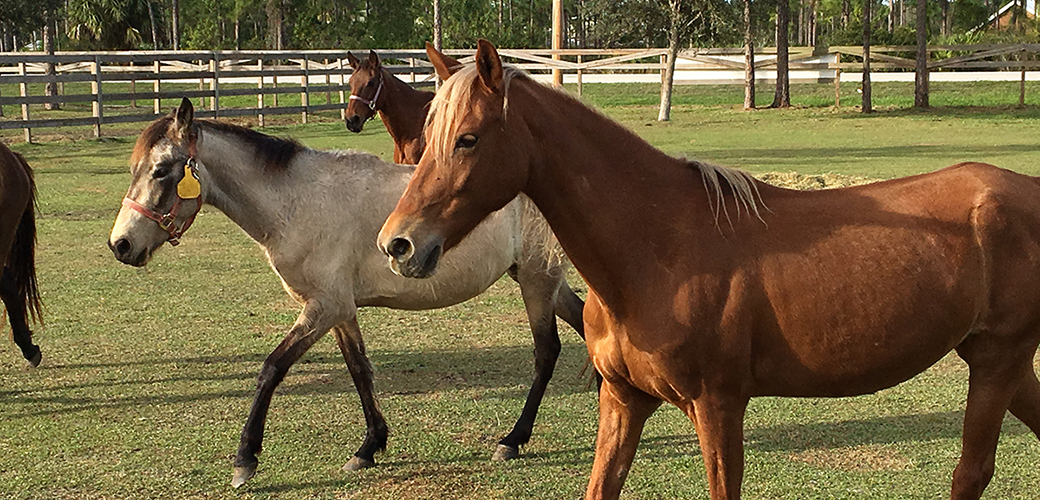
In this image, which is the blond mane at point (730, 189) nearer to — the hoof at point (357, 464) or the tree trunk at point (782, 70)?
the hoof at point (357, 464)

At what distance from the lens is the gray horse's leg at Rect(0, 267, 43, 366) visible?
6715 mm

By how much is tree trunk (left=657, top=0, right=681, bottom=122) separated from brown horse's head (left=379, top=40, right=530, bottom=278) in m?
24.8

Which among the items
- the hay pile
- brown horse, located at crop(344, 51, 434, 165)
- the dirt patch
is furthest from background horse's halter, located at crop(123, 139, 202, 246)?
the hay pile

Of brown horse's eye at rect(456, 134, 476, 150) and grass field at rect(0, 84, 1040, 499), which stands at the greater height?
brown horse's eye at rect(456, 134, 476, 150)

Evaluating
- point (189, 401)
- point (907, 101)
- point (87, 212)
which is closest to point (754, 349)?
point (189, 401)

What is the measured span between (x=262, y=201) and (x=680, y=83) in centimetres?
3419

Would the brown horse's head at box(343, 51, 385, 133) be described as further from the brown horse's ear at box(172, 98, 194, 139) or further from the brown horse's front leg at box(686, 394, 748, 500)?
the brown horse's front leg at box(686, 394, 748, 500)

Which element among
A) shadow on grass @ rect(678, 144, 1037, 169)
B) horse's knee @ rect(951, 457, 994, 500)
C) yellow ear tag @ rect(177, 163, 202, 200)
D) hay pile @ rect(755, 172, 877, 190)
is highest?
yellow ear tag @ rect(177, 163, 202, 200)

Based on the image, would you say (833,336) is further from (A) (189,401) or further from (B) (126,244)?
(A) (189,401)

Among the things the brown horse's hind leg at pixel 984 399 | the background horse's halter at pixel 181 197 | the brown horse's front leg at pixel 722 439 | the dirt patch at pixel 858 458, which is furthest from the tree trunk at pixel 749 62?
the brown horse's front leg at pixel 722 439

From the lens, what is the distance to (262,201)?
16.6 feet

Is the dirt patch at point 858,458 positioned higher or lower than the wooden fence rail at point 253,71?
lower

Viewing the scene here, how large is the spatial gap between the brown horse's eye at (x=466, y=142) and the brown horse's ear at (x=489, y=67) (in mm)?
157

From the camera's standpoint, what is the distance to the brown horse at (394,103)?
9.29 metres
